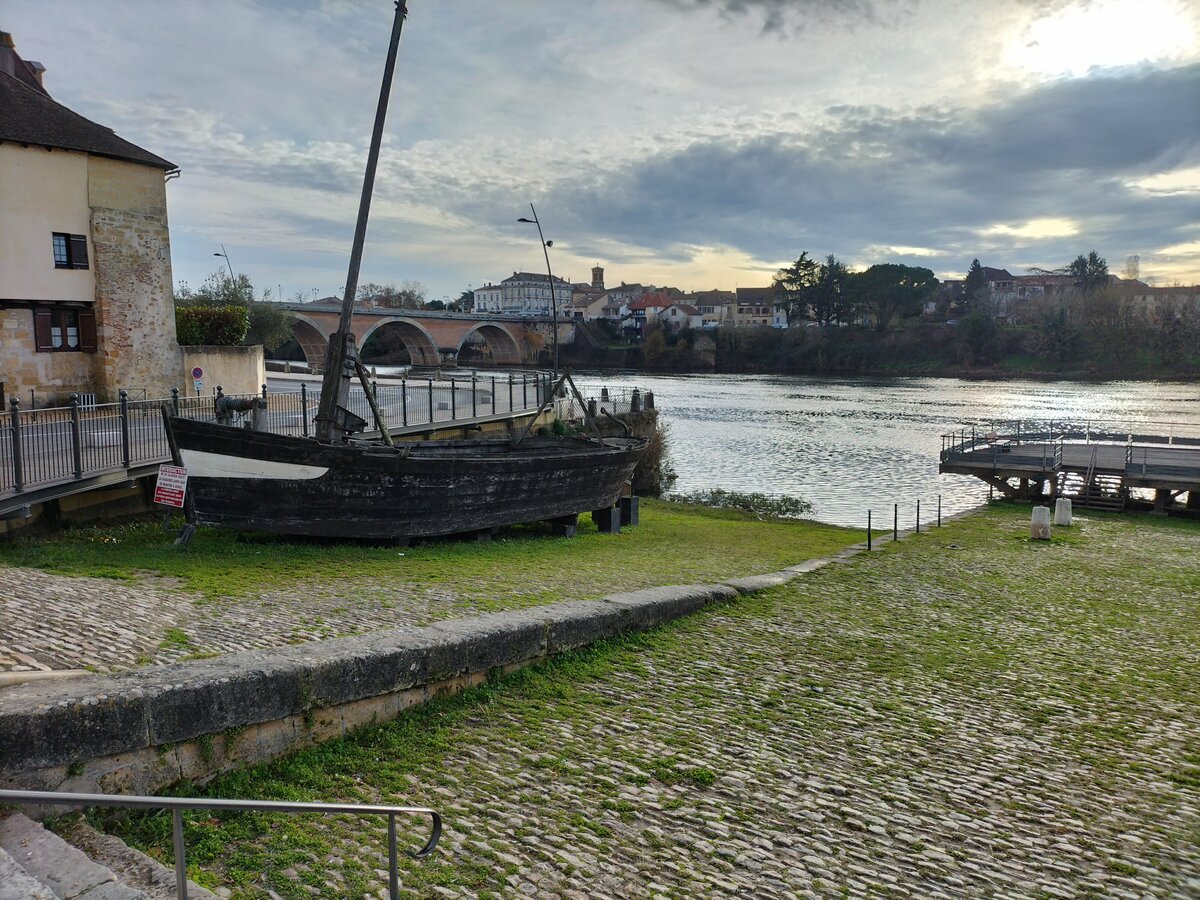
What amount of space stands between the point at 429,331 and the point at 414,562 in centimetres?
7145

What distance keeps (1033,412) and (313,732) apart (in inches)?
2288

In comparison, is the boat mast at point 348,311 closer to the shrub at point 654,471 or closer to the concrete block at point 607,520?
the concrete block at point 607,520

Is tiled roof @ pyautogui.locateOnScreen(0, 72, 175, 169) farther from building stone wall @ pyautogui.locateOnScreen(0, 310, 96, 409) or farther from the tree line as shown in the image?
the tree line

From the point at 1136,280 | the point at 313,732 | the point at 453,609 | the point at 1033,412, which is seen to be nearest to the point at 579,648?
the point at 453,609

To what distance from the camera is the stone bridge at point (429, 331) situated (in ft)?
219

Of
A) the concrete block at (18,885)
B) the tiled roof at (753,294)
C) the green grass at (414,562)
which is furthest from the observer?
the tiled roof at (753,294)

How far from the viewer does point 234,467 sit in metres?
11.0

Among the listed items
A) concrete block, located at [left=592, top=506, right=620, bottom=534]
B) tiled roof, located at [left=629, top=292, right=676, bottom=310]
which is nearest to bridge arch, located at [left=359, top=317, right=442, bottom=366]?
concrete block, located at [left=592, top=506, right=620, bottom=534]

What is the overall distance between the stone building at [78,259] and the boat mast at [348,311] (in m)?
11.8

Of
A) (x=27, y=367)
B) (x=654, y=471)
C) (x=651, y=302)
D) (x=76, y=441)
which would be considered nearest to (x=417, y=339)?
(x=654, y=471)

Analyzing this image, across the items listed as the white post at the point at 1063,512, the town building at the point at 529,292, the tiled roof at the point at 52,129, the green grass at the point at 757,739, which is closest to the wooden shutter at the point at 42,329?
the tiled roof at the point at 52,129

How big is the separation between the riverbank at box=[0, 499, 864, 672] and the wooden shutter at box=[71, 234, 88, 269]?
11952mm

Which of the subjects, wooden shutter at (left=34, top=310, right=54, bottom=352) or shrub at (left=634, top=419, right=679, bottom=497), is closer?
wooden shutter at (left=34, top=310, right=54, bottom=352)

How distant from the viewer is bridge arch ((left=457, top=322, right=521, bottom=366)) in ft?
284
